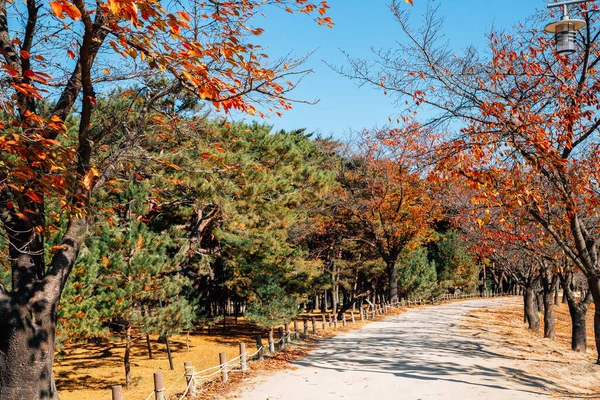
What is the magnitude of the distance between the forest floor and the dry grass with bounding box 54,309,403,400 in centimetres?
81

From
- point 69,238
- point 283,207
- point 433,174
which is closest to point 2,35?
point 69,238

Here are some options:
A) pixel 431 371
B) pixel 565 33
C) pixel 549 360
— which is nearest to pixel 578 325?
pixel 549 360

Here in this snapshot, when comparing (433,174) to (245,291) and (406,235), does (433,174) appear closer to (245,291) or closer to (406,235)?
(245,291)

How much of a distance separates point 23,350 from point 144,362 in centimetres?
1589

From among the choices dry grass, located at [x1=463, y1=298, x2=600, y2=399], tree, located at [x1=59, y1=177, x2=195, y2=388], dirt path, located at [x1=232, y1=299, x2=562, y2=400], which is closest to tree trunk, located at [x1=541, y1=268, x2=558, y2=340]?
dry grass, located at [x1=463, y1=298, x2=600, y2=399]

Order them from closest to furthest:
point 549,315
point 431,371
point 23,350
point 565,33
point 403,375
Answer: point 23,350 → point 565,33 → point 403,375 → point 431,371 → point 549,315

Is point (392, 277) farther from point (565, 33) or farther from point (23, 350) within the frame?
point (23, 350)

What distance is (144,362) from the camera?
68.3 feet

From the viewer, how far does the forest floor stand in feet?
31.4

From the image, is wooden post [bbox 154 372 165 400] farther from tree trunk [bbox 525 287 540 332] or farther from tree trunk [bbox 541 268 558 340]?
tree trunk [bbox 525 287 540 332]

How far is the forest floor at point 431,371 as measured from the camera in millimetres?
9586

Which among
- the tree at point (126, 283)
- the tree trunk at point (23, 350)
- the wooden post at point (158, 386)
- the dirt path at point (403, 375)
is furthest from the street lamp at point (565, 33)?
the tree at point (126, 283)

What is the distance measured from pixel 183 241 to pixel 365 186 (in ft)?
46.5

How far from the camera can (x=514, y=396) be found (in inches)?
366
